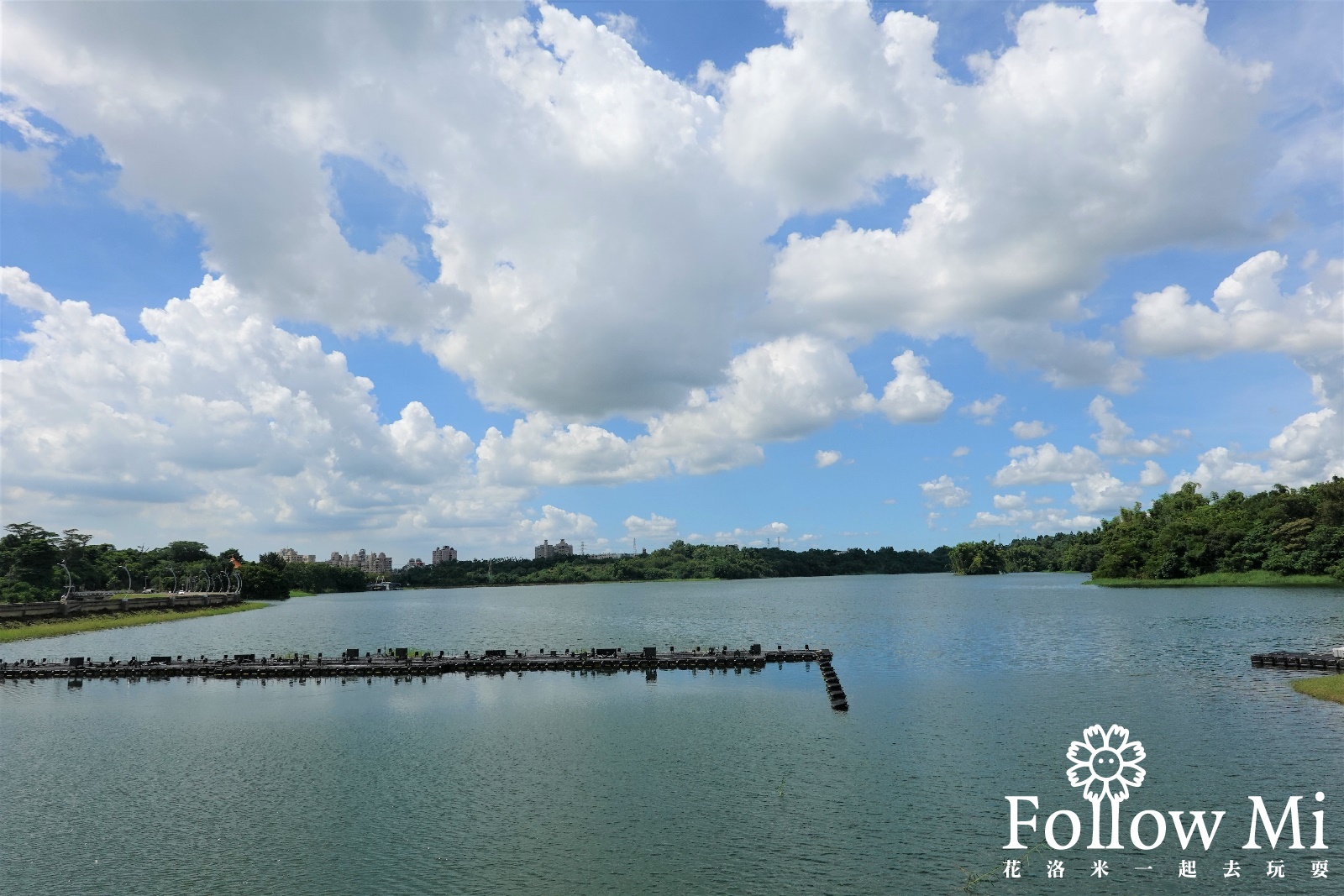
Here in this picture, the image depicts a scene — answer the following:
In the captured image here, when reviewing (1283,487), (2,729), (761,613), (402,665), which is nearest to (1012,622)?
(761,613)

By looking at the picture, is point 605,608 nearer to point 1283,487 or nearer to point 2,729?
point 2,729

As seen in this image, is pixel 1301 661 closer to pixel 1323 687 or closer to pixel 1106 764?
pixel 1323 687

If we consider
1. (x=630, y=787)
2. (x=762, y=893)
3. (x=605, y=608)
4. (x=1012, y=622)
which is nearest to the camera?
(x=762, y=893)

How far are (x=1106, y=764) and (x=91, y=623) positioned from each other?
435 feet

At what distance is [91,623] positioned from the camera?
115 meters

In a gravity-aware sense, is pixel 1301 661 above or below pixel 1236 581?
below

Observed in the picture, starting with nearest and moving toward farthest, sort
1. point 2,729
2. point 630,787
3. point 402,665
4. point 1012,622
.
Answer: point 630,787
point 2,729
point 402,665
point 1012,622

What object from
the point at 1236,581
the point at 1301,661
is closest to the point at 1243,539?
the point at 1236,581

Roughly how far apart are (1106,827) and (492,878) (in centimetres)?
2151

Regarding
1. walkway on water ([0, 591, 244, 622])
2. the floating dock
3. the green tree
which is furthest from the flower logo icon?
the green tree

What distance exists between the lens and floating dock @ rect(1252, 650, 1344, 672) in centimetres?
5544

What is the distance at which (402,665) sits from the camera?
69.1 meters

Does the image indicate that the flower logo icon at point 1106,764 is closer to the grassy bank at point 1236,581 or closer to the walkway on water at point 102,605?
the walkway on water at point 102,605

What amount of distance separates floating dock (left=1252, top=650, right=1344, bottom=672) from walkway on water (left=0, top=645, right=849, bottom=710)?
3287cm
